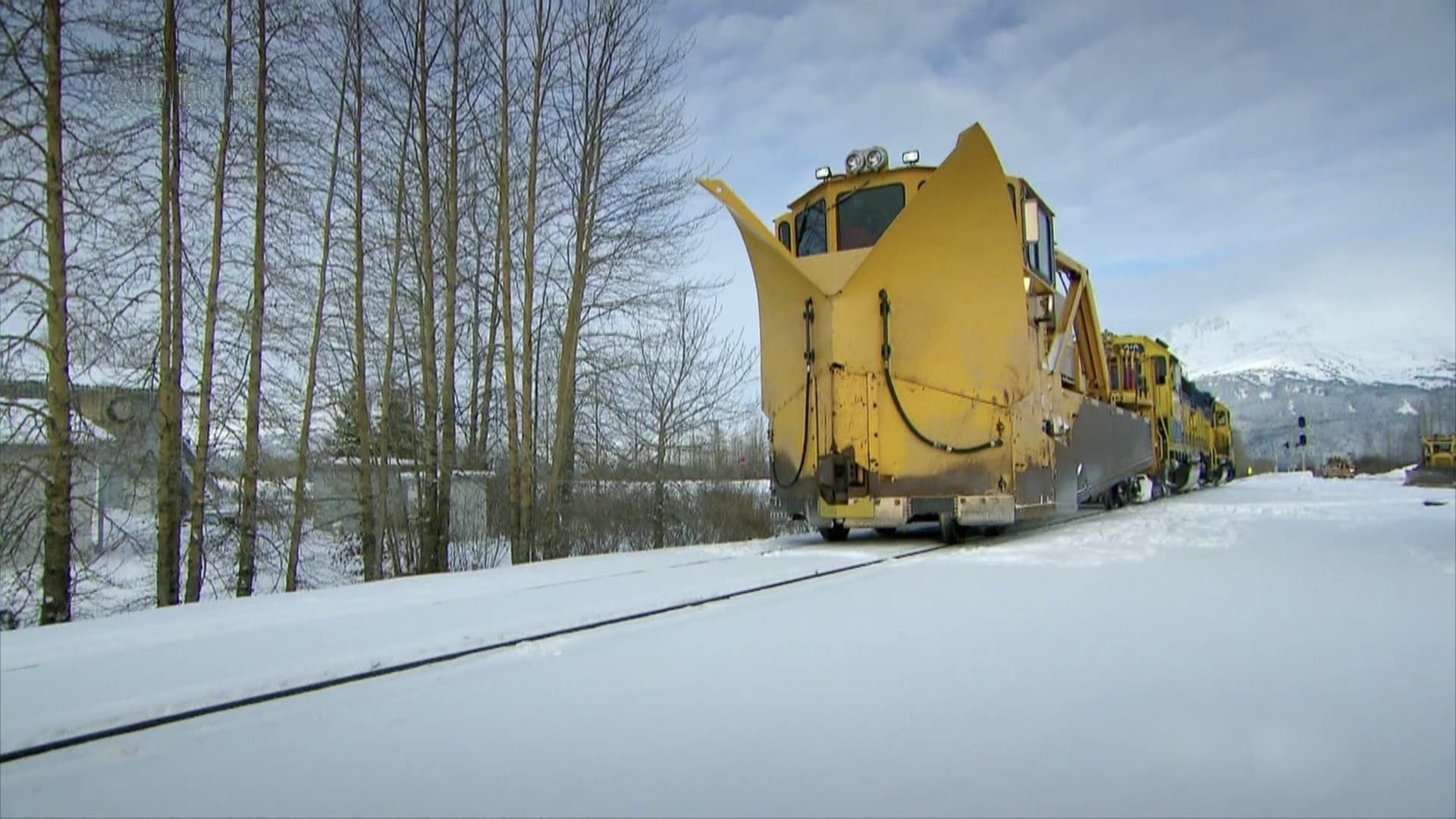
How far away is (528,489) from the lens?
1133cm

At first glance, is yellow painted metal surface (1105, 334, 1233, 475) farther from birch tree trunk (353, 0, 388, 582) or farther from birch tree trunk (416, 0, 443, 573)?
birch tree trunk (353, 0, 388, 582)

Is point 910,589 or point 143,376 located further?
point 143,376

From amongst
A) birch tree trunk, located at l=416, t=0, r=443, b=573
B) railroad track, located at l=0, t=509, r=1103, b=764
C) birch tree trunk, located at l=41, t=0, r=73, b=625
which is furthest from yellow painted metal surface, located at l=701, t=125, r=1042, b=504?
birch tree trunk, located at l=41, t=0, r=73, b=625

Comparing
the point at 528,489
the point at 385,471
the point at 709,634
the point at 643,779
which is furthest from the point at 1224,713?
the point at 385,471

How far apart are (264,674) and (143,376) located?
264 inches

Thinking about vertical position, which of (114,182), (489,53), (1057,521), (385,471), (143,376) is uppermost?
(489,53)

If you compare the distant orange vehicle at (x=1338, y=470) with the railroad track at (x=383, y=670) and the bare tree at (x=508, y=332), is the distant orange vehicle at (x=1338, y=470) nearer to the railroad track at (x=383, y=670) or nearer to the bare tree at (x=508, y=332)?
the bare tree at (x=508, y=332)

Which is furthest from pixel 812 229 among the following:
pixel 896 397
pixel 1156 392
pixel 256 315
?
pixel 1156 392

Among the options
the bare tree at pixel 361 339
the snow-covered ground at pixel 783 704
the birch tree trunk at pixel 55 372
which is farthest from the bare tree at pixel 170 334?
the snow-covered ground at pixel 783 704

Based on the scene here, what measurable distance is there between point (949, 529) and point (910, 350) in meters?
1.70

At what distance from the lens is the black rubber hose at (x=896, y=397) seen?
7.52 meters

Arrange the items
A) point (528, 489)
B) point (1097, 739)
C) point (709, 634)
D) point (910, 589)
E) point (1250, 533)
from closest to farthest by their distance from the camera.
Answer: point (1097, 739), point (709, 634), point (910, 589), point (1250, 533), point (528, 489)

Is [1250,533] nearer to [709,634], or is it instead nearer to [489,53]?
[709,634]

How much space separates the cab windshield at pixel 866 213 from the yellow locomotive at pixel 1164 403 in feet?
20.6
